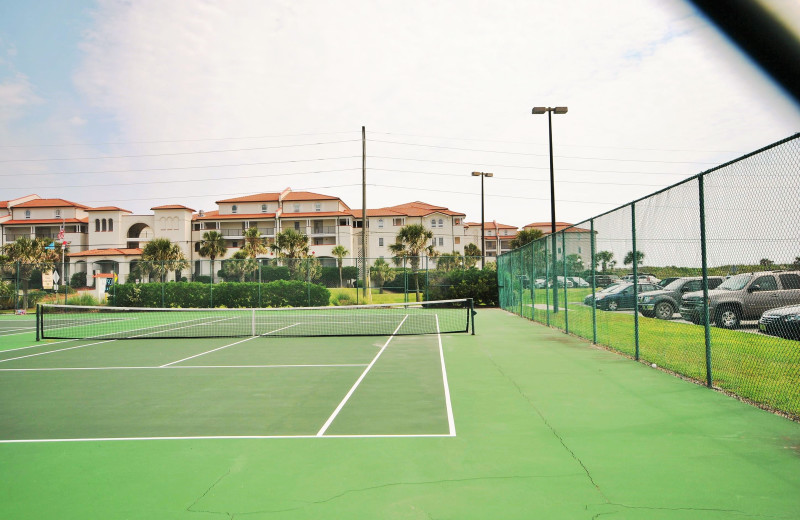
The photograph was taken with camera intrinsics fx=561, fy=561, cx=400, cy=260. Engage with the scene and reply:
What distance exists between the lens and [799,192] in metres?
5.54

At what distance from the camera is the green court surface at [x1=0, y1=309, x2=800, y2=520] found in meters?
4.20

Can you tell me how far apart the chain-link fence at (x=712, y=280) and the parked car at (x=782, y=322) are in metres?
0.01

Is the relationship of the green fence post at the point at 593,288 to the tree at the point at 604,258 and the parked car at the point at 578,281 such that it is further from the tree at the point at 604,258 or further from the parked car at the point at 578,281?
the parked car at the point at 578,281

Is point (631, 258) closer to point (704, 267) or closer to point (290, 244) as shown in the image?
point (704, 267)

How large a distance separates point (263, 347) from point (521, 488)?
1102 centimetres

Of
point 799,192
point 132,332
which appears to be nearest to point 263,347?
point 132,332

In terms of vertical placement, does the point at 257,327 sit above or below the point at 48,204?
below

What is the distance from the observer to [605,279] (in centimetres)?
1213

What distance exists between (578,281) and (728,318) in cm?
733

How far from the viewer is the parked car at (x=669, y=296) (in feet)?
26.5

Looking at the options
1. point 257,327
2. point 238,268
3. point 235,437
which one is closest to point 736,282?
point 235,437

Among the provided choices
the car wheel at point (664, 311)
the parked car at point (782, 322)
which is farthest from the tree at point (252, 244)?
the parked car at point (782, 322)

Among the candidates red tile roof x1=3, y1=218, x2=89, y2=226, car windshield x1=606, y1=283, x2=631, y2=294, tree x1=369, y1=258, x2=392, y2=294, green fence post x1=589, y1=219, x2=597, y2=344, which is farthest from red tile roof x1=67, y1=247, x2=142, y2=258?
car windshield x1=606, y1=283, x2=631, y2=294

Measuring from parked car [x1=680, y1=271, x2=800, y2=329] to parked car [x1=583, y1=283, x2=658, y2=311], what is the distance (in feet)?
4.61
